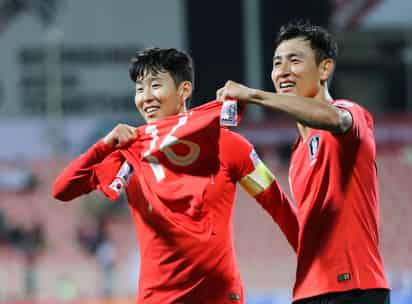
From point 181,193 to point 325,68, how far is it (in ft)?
2.05

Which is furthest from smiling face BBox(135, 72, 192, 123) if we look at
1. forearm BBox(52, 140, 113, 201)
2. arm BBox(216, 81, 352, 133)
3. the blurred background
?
the blurred background

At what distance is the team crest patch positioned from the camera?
12.0ft

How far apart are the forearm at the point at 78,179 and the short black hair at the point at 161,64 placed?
1.19 ft

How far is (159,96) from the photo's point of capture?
4.00 m

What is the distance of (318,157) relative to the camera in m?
3.66

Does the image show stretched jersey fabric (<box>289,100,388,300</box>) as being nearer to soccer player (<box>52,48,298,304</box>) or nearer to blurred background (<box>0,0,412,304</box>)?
soccer player (<box>52,48,298,304</box>)

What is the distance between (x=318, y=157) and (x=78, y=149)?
1253 cm

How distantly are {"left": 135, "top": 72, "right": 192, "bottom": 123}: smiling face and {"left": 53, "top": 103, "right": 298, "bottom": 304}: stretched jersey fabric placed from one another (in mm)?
87

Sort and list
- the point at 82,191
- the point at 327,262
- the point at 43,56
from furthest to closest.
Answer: the point at 43,56, the point at 82,191, the point at 327,262

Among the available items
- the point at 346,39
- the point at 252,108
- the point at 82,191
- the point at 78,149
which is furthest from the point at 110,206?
the point at 82,191

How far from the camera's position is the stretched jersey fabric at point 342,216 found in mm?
3592

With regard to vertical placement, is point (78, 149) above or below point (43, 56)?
below

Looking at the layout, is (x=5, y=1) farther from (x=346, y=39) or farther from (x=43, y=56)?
(x=346, y=39)

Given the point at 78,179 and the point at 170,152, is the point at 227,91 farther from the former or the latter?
the point at 78,179
